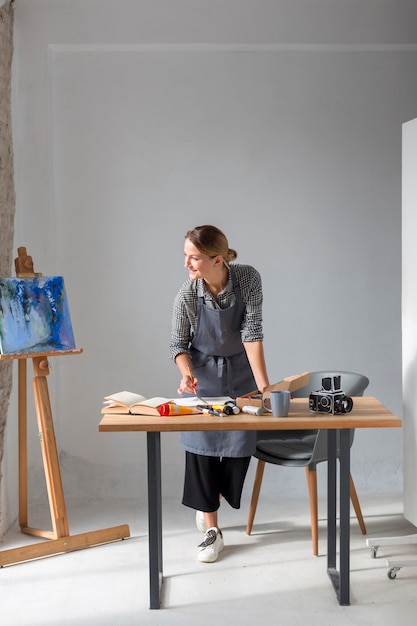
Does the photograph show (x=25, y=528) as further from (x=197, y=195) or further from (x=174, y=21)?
(x=174, y=21)

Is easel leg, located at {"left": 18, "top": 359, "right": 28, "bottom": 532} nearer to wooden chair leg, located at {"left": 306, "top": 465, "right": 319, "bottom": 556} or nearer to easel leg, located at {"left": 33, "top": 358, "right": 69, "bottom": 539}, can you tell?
easel leg, located at {"left": 33, "top": 358, "right": 69, "bottom": 539}

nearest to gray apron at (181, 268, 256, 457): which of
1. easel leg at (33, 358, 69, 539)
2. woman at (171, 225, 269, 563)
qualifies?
woman at (171, 225, 269, 563)

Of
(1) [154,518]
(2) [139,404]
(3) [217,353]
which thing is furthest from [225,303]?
(1) [154,518]

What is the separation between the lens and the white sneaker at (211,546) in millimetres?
3855

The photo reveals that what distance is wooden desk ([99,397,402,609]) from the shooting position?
305 cm

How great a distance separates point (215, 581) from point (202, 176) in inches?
101

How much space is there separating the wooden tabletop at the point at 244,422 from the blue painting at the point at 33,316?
3.05ft

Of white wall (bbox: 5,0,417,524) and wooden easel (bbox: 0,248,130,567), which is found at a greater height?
white wall (bbox: 5,0,417,524)

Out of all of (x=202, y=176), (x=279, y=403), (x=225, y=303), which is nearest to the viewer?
(x=279, y=403)

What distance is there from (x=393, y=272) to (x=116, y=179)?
1885mm

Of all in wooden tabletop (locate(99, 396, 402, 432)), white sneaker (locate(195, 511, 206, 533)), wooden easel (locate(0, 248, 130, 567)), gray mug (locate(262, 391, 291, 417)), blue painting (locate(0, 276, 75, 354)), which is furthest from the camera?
white sneaker (locate(195, 511, 206, 533))

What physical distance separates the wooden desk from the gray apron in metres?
0.43

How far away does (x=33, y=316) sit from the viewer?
13.1 ft

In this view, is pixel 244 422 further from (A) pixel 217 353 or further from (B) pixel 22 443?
(B) pixel 22 443
